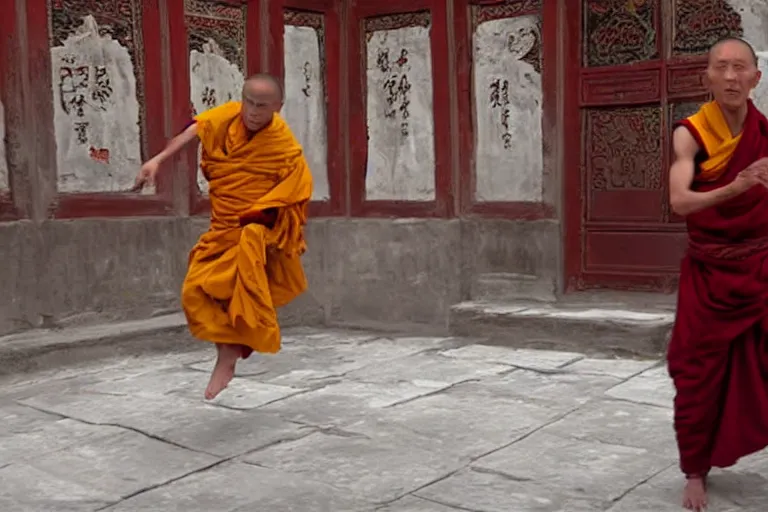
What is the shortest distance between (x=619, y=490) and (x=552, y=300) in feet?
10.6

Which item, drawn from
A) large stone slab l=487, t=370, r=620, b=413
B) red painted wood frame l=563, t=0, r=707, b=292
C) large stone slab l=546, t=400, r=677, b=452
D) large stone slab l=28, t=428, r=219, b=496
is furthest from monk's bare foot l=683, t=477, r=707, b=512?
red painted wood frame l=563, t=0, r=707, b=292

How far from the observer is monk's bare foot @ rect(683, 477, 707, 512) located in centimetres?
271

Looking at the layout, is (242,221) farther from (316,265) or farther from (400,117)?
(400,117)

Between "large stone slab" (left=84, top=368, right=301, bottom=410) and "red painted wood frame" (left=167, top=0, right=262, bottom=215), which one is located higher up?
"red painted wood frame" (left=167, top=0, right=262, bottom=215)

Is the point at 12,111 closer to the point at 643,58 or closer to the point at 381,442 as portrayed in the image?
the point at 381,442

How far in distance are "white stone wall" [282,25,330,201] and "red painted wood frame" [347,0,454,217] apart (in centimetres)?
23

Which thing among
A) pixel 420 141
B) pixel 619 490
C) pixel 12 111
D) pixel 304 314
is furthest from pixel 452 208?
pixel 619 490

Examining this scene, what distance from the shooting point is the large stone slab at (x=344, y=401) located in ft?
12.9

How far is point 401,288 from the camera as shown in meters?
6.61

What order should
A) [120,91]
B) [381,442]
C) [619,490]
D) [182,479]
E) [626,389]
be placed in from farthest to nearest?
[120,91], [626,389], [381,442], [182,479], [619,490]

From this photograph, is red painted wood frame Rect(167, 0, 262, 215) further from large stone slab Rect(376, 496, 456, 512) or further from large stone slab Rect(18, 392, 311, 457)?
large stone slab Rect(376, 496, 456, 512)

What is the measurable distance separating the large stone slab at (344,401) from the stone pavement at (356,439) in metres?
0.01

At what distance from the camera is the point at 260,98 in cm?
379

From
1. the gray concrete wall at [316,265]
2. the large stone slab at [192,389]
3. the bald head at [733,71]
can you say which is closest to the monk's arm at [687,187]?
the bald head at [733,71]
